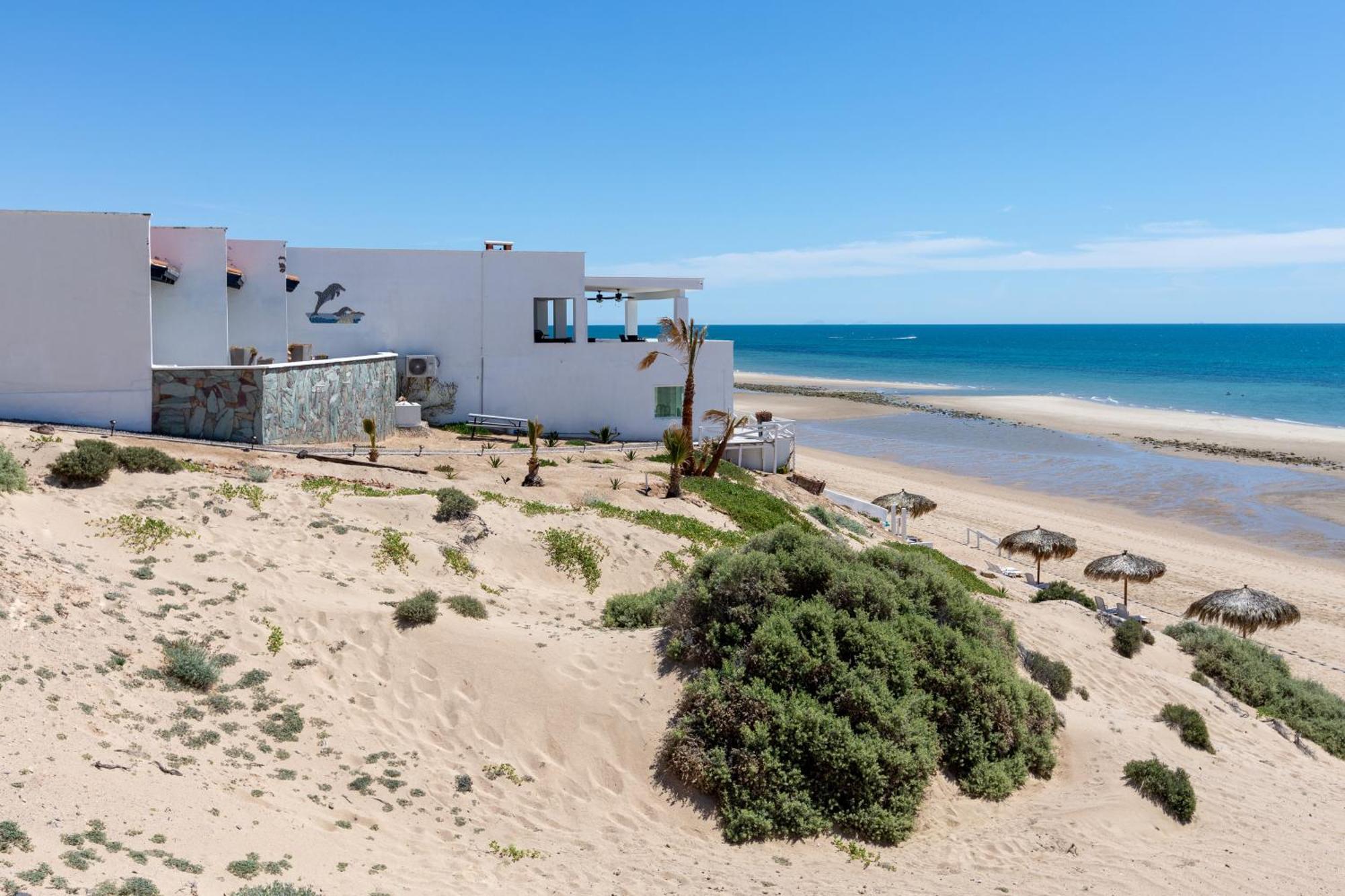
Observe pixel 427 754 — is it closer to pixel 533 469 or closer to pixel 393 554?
pixel 393 554

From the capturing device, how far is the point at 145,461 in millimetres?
15602

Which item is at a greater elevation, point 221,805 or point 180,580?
point 180,580

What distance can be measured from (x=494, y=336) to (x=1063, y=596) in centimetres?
1868

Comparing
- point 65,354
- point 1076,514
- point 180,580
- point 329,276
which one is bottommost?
point 1076,514

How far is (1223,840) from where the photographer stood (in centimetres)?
1020

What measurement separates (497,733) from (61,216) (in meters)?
15.8

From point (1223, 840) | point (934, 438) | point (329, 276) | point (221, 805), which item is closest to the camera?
point (221, 805)

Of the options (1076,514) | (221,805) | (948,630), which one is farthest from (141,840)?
(1076,514)

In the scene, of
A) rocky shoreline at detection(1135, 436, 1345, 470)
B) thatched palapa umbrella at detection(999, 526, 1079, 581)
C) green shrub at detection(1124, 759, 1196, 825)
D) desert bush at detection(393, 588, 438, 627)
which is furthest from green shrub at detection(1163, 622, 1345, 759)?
rocky shoreline at detection(1135, 436, 1345, 470)

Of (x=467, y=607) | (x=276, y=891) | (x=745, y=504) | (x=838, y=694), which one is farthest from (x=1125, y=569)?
(x=276, y=891)

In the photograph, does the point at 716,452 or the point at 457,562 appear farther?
the point at 716,452

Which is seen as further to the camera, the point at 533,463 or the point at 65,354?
the point at 533,463

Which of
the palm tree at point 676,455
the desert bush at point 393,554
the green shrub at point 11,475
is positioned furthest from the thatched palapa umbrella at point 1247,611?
the green shrub at point 11,475

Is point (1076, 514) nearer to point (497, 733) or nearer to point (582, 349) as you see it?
point (582, 349)
